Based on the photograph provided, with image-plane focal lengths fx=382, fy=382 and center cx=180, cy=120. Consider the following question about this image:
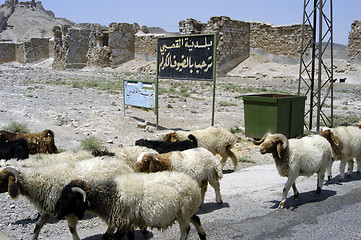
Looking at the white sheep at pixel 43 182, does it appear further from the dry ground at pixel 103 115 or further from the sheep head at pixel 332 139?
the sheep head at pixel 332 139

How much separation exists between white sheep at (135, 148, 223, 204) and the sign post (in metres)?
5.39

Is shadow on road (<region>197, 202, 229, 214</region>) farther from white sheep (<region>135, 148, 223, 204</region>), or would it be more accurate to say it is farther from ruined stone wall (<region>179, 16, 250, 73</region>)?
ruined stone wall (<region>179, 16, 250, 73</region>)

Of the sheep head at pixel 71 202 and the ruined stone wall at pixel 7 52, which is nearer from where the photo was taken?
the sheep head at pixel 71 202

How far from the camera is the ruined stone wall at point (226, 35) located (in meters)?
35.6

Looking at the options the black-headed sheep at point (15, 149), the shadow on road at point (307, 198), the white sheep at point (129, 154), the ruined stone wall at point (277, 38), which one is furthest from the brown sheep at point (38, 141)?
the ruined stone wall at point (277, 38)

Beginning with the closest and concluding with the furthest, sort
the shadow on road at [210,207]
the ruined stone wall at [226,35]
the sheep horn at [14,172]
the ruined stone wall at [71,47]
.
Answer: the sheep horn at [14,172] → the shadow on road at [210,207] → the ruined stone wall at [226,35] → the ruined stone wall at [71,47]

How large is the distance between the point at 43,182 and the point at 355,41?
33278 mm

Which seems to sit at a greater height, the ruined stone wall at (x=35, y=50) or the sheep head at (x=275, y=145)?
the ruined stone wall at (x=35, y=50)

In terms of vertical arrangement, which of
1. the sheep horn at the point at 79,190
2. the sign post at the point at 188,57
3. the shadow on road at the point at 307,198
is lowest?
the shadow on road at the point at 307,198

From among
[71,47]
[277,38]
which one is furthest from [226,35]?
[71,47]

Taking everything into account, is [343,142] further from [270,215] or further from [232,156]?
[270,215]

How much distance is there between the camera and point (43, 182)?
5426 mm

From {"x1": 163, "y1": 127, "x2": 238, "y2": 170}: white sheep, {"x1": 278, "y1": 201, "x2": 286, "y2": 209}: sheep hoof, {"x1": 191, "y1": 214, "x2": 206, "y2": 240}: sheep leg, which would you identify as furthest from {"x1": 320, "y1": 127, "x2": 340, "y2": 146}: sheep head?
{"x1": 191, "y1": 214, "x2": 206, "y2": 240}: sheep leg

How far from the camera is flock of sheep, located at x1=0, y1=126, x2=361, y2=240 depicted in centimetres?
491
